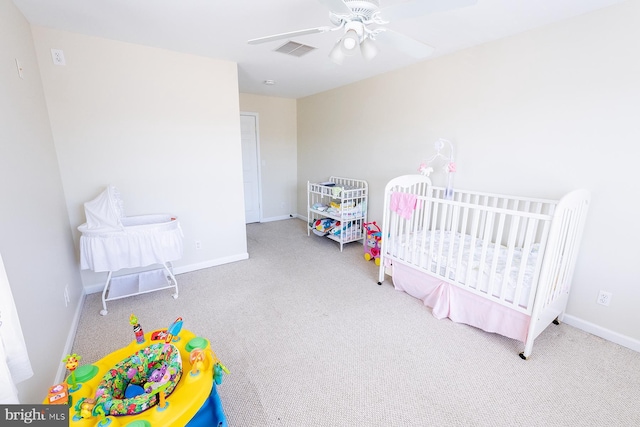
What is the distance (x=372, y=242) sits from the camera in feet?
11.6

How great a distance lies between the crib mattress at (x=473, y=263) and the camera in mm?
1937

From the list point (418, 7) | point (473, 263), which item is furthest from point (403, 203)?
point (418, 7)

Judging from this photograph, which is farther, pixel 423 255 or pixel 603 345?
pixel 423 255

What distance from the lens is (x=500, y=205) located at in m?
2.53

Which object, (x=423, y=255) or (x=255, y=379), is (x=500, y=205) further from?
(x=255, y=379)

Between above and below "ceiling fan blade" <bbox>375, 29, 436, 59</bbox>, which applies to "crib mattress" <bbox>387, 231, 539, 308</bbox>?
below

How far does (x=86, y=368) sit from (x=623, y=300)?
3.36 meters

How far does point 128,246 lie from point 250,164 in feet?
9.80

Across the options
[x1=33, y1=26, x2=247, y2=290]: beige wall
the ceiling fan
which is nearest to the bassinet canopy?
[x1=33, y1=26, x2=247, y2=290]: beige wall

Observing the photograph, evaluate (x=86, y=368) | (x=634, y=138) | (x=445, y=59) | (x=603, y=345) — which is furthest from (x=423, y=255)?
(x=86, y=368)

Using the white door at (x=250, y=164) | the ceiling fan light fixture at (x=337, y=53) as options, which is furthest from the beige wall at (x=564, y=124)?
the white door at (x=250, y=164)

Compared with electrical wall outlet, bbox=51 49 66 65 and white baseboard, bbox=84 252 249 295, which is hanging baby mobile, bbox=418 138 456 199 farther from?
electrical wall outlet, bbox=51 49 66 65

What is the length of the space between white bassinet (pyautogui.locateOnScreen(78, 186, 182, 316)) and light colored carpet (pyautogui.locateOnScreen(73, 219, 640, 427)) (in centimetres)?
15

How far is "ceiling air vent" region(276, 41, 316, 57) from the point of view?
2521 millimetres
